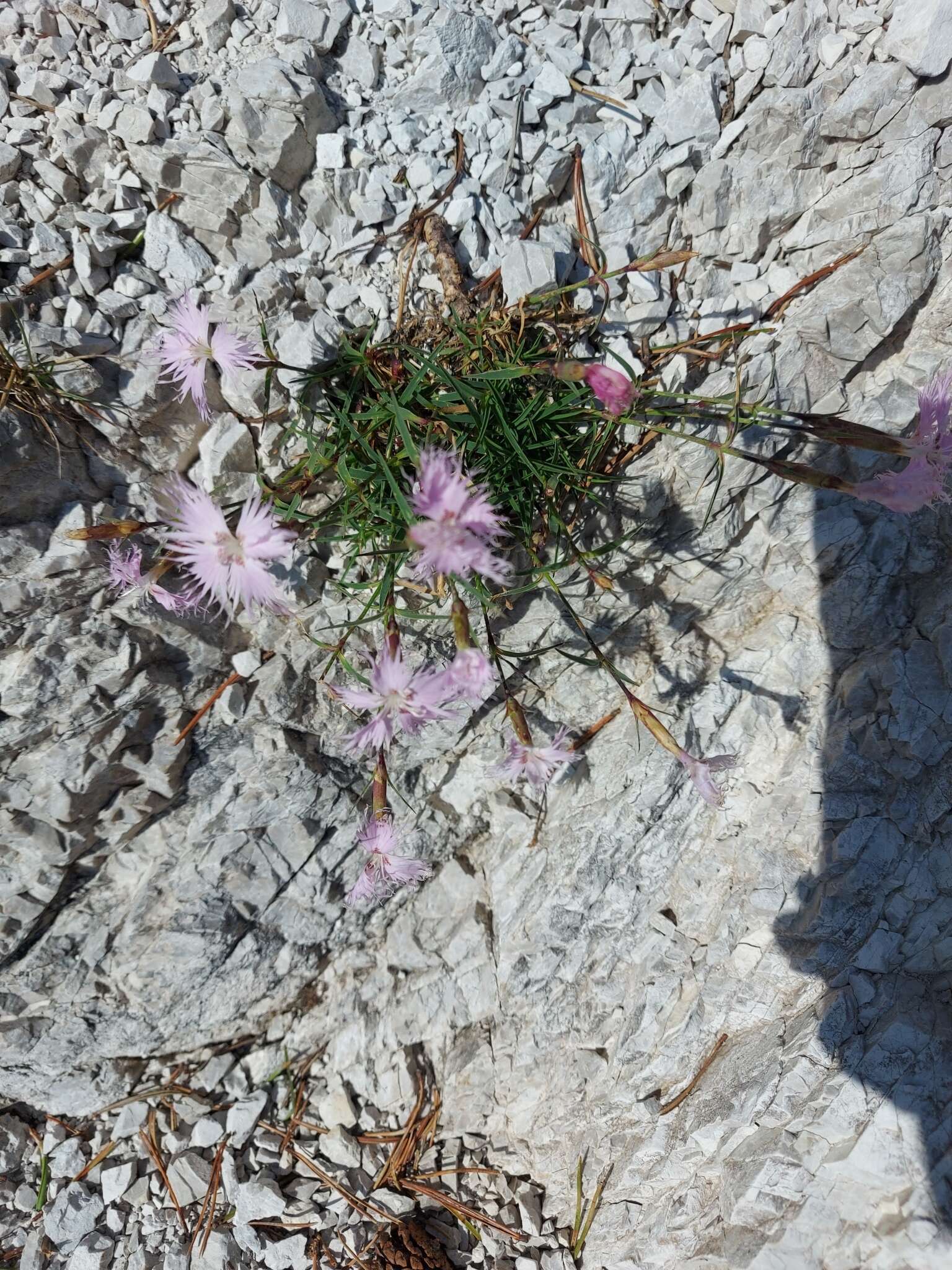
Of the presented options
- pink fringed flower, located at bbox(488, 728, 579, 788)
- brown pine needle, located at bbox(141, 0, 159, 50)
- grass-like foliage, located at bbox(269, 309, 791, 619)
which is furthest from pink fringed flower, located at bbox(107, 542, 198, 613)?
brown pine needle, located at bbox(141, 0, 159, 50)

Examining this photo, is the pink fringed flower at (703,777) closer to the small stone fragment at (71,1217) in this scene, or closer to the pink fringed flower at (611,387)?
the pink fringed flower at (611,387)

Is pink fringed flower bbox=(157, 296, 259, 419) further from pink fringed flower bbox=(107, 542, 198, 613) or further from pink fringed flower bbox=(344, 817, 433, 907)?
pink fringed flower bbox=(344, 817, 433, 907)

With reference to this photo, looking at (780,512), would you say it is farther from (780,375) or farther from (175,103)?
(175,103)

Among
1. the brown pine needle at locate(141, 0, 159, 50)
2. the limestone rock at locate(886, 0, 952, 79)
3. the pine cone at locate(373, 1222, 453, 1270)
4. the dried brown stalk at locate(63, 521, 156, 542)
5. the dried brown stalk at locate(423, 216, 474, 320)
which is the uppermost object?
the limestone rock at locate(886, 0, 952, 79)

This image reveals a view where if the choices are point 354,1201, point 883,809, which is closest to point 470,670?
point 883,809

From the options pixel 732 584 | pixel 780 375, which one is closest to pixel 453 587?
pixel 732 584

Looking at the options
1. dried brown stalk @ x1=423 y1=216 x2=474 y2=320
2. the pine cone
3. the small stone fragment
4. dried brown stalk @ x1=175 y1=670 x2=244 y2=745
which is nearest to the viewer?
dried brown stalk @ x1=423 y1=216 x2=474 y2=320

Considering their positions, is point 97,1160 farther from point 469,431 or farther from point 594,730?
point 469,431

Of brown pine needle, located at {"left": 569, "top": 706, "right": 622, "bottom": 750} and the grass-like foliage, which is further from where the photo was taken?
brown pine needle, located at {"left": 569, "top": 706, "right": 622, "bottom": 750}
